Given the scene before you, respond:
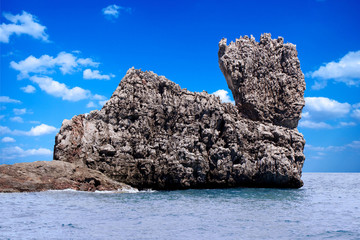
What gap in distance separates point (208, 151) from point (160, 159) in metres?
6.60

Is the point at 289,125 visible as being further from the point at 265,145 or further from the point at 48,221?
the point at 48,221

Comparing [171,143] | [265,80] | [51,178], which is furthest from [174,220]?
[265,80]

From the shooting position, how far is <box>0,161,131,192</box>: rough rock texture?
108 feet

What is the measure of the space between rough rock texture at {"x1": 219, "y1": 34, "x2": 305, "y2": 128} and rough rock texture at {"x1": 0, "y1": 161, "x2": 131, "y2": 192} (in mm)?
22918

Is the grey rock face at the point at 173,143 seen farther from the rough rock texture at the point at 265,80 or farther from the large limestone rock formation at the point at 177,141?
the rough rock texture at the point at 265,80

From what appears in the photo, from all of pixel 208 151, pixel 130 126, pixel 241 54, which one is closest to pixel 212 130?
pixel 208 151

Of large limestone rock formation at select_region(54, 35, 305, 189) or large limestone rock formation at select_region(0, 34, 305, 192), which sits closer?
large limestone rock formation at select_region(0, 34, 305, 192)

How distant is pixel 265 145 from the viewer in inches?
1641

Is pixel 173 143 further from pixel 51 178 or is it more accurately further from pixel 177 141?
pixel 51 178

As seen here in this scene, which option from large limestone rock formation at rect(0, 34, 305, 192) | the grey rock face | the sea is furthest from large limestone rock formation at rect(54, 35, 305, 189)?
the sea

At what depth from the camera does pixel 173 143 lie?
40500mm

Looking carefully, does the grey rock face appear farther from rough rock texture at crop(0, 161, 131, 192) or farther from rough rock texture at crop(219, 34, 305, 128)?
rough rock texture at crop(219, 34, 305, 128)

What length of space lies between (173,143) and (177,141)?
1.93ft

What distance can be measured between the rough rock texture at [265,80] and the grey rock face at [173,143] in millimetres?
3717
